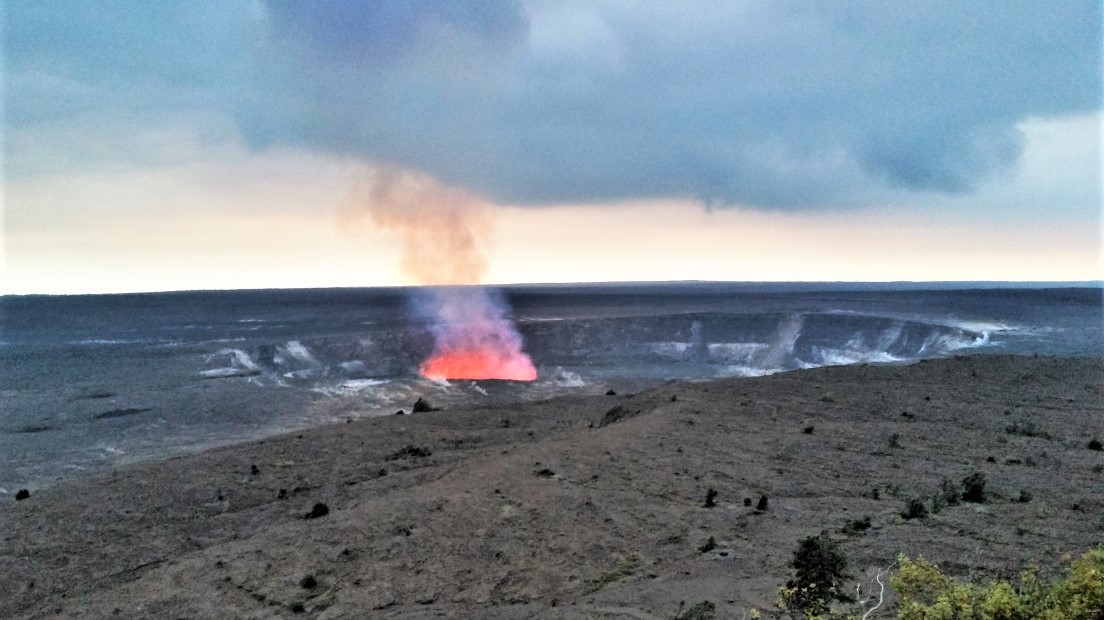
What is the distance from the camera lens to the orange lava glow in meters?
45.3

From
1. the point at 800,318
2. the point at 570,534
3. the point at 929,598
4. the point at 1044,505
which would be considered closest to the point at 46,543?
the point at 570,534

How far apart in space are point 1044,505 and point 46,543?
18.5 meters

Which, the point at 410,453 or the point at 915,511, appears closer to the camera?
the point at 915,511

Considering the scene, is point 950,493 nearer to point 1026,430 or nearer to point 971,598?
point 971,598

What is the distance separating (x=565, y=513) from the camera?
1177 cm

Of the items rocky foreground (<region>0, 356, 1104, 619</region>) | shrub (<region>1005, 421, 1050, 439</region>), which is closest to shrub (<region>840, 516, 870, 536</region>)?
rocky foreground (<region>0, 356, 1104, 619</region>)

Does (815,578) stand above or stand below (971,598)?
below

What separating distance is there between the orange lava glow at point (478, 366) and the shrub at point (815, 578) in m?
34.4

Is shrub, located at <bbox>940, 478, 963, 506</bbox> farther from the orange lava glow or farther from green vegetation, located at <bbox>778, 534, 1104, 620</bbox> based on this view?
the orange lava glow

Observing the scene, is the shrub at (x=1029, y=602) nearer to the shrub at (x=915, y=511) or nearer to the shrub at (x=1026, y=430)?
the shrub at (x=915, y=511)

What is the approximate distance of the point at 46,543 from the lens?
1313 cm

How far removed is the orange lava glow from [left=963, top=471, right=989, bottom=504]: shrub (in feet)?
104

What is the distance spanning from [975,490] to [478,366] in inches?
1583

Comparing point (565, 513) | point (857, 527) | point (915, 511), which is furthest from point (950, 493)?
point (565, 513)
